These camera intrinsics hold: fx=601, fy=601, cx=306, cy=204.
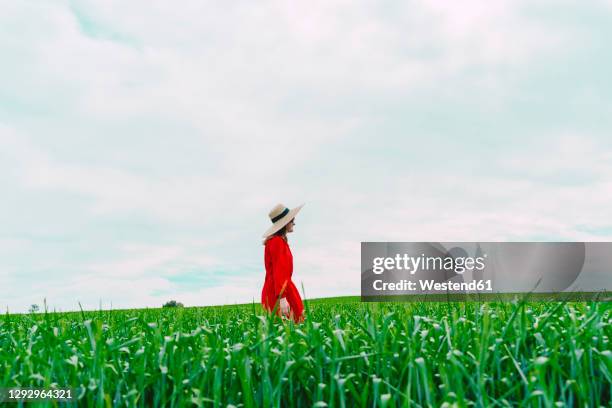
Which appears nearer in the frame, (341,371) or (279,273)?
(341,371)

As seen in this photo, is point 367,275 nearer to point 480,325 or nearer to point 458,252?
point 458,252

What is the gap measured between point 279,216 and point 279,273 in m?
0.97

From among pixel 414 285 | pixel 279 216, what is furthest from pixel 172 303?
pixel 279 216

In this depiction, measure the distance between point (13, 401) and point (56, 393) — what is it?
31 cm

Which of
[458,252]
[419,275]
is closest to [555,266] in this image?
[458,252]

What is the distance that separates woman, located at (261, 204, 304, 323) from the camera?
25.9 feet

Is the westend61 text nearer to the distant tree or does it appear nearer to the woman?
the distant tree

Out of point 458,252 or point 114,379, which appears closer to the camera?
point 114,379

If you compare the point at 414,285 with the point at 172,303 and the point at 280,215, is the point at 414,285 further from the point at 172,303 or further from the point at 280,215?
the point at 280,215

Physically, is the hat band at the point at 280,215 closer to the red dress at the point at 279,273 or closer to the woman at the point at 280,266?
the woman at the point at 280,266

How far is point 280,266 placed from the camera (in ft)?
26.0

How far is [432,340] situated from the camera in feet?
13.7

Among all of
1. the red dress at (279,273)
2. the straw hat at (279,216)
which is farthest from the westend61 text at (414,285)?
the red dress at (279,273)

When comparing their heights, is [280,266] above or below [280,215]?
below
